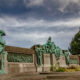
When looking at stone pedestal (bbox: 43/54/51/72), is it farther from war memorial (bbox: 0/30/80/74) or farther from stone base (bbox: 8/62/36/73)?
stone base (bbox: 8/62/36/73)

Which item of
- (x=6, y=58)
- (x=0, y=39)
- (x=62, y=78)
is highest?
(x=0, y=39)

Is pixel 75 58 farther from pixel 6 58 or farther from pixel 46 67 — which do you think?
pixel 6 58

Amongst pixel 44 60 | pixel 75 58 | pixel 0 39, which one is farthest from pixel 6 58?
pixel 75 58

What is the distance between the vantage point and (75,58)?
28.6m

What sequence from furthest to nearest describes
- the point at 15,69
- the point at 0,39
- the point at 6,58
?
1. the point at 15,69
2. the point at 6,58
3. the point at 0,39

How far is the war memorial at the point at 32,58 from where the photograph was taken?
14508 millimetres

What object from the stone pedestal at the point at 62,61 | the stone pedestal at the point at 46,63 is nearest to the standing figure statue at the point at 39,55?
the stone pedestal at the point at 46,63

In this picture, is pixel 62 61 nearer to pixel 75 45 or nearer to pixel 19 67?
pixel 19 67

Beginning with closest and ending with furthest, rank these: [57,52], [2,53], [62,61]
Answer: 1. [2,53]
2. [57,52]
3. [62,61]

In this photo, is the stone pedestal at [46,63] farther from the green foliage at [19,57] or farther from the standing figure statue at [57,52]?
the green foliage at [19,57]

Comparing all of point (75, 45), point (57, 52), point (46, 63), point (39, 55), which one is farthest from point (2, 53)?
point (75, 45)

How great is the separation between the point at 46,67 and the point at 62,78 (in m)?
11.2

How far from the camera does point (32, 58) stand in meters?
18.5

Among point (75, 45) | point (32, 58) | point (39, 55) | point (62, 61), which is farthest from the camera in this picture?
point (75, 45)
